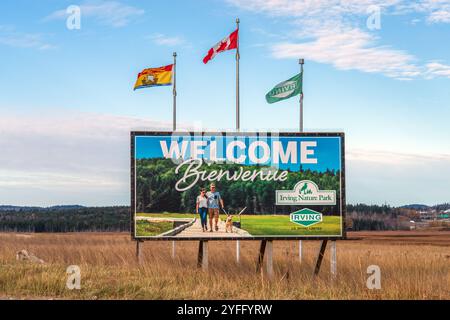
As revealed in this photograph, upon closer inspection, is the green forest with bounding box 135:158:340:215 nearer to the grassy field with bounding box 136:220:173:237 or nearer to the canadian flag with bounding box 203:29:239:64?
the grassy field with bounding box 136:220:173:237

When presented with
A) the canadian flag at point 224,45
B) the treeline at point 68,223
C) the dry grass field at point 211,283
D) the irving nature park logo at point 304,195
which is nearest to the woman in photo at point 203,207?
the dry grass field at point 211,283

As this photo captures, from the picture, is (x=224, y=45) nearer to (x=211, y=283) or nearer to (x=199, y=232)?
(x=199, y=232)

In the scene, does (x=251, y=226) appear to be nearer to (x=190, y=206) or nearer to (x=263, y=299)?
(x=190, y=206)

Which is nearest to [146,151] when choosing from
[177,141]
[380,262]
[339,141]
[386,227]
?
[177,141]

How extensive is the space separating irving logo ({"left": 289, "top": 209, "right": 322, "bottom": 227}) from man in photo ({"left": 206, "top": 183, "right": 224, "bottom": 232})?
2402 mm

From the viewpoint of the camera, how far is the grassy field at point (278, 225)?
20938 millimetres

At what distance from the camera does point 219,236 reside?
68.1ft

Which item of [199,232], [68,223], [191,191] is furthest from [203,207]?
[68,223]

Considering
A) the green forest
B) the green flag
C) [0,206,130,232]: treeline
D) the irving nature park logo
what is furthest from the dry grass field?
[0,206,130,232]: treeline

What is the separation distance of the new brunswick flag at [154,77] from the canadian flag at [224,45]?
2.08 meters

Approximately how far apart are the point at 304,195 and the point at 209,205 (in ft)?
10.4

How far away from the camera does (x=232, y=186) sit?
21.0 meters

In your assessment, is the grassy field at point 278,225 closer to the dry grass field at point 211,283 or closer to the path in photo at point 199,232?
the path in photo at point 199,232

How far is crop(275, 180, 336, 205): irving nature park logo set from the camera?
21266 millimetres
